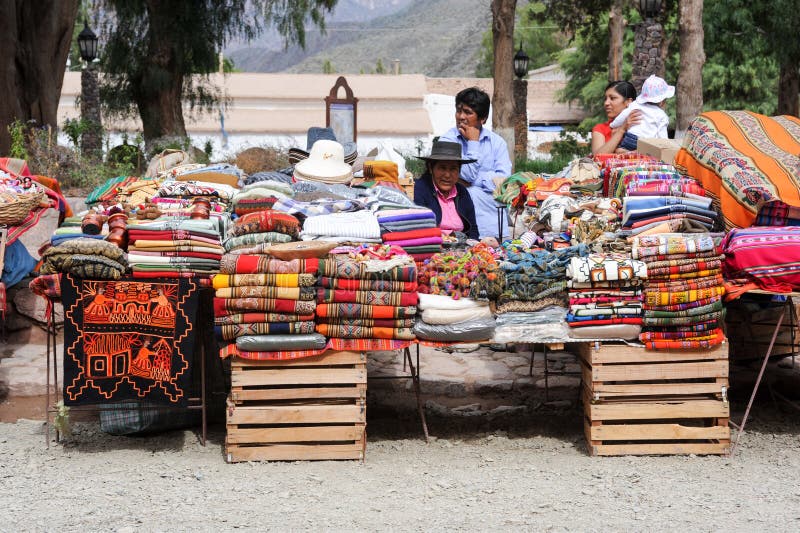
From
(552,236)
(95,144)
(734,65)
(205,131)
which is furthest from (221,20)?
(734,65)

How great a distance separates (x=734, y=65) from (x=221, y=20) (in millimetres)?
20975

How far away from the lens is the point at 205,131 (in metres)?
27.9

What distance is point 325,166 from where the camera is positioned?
22.5 ft

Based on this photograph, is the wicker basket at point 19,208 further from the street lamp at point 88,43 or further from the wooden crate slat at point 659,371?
the street lamp at point 88,43

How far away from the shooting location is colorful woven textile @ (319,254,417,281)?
17.4ft

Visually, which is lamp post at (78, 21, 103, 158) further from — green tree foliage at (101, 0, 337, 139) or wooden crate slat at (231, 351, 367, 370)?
wooden crate slat at (231, 351, 367, 370)

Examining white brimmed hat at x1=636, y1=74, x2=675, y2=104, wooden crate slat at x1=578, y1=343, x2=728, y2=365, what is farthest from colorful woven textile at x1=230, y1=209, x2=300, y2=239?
white brimmed hat at x1=636, y1=74, x2=675, y2=104

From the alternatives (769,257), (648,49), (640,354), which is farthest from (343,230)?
(648,49)

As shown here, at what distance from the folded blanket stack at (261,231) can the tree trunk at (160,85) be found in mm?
11869

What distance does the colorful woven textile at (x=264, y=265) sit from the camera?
5.28 metres

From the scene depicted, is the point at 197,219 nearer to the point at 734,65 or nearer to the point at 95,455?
the point at 95,455

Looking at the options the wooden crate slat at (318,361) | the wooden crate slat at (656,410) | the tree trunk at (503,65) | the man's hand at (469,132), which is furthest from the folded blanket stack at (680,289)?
the tree trunk at (503,65)

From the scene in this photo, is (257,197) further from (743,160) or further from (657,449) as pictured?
(743,160)

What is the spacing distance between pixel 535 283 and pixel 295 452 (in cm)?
161
